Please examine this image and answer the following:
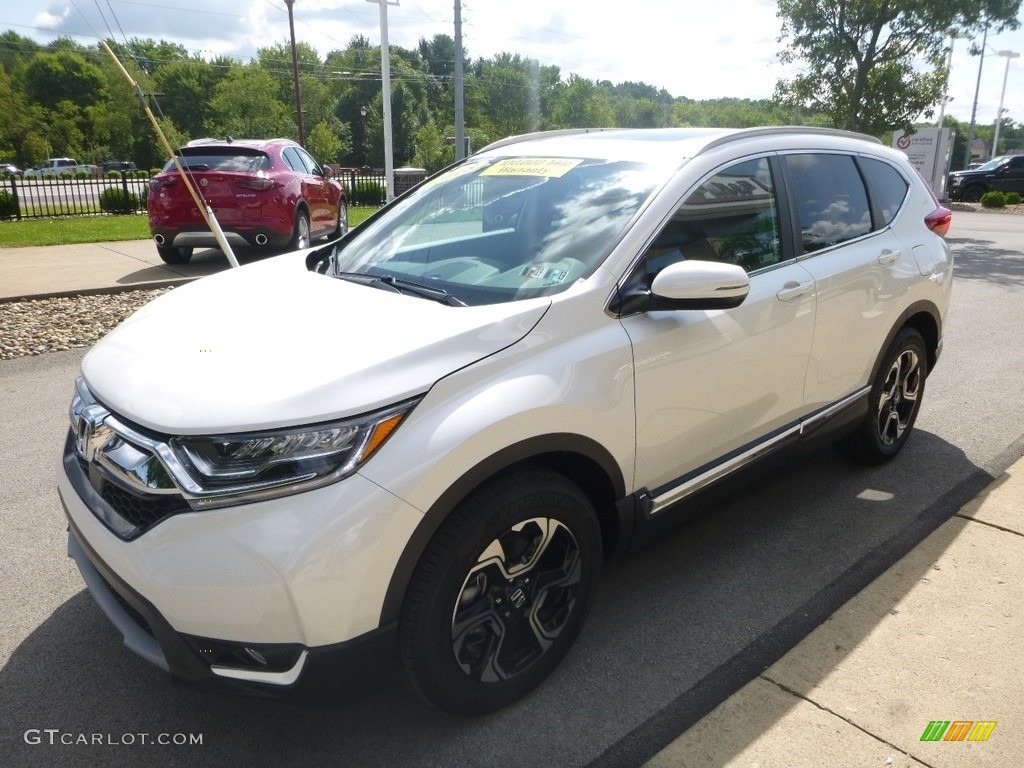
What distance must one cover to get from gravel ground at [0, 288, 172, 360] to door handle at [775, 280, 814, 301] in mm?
5961

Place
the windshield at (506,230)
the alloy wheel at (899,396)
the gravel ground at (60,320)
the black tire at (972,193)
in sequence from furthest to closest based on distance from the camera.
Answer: the black tire at (972,193), the gravel ground at (60,320), the alloy wheel at (899,396), the windshield at (506,230)

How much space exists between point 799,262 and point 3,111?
7822cm

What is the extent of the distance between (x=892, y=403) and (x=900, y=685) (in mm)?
2067

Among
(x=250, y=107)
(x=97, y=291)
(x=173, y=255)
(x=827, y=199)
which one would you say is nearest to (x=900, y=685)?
(x=827, y=199)

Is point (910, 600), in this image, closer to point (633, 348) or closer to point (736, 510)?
point (736, 510)

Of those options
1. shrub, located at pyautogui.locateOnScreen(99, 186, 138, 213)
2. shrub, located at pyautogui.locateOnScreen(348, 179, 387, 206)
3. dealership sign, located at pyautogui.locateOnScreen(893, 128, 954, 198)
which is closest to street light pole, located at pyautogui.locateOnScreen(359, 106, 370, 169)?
shrub, located at pyautogui.locateOnScreen(348, 179, 387, 206)

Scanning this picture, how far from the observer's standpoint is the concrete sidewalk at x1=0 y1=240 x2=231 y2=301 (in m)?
9.13

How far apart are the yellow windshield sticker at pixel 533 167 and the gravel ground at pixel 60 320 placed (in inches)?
197

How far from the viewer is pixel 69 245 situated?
13219mm

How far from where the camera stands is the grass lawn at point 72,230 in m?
13.5

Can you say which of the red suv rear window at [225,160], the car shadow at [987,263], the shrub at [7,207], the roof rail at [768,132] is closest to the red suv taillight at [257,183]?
the red suv rear window at [225,160]

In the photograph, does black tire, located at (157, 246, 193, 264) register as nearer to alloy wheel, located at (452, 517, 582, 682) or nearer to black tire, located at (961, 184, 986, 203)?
alloy wheel, located at (452, 517, 582, 682)

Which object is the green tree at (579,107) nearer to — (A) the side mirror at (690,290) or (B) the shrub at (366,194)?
(B) the shrub at (366,194)

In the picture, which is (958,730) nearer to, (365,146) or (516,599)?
(516,599)
